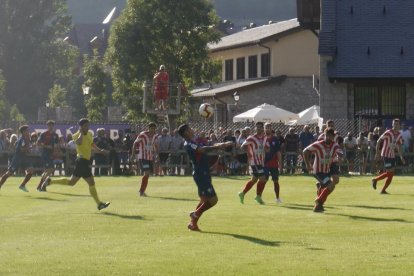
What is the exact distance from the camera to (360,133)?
45625mm

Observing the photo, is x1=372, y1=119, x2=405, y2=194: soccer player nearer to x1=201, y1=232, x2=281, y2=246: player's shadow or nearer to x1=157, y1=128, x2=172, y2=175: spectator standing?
x1=201, y1=232, x2=281, y2=246: player's shadow

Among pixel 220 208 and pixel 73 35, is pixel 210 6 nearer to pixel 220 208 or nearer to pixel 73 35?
pixel 220 208

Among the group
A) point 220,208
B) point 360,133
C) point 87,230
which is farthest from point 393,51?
point 87,230

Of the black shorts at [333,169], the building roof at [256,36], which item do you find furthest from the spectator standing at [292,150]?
the building roof at [256,36]

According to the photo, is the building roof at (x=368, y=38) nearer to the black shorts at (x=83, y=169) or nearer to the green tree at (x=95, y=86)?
the green tree at (x=95, y=86)

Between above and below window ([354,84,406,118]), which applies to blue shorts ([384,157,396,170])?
below

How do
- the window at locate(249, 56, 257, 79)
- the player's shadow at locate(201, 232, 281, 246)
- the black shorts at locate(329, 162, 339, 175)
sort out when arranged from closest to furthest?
the player's shadow at locate(201, 232, 281, 246)
the black shorts at locate(329, 162, 339, 175)
the window at locate(249, 56, 257, 79)

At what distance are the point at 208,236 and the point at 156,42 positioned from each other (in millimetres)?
39268

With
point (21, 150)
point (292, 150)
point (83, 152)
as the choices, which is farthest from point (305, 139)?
point (83, 152)

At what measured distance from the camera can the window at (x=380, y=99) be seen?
5388cm

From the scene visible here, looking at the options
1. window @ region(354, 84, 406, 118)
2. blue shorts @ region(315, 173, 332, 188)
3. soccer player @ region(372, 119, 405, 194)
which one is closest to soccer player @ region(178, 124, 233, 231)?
blue shorts @ region(315, 173, 332, 188)

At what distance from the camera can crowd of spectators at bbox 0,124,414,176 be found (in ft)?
147

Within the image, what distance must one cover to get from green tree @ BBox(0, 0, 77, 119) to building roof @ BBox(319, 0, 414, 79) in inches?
2037

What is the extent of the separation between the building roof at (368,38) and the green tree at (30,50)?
51729 millimetres
